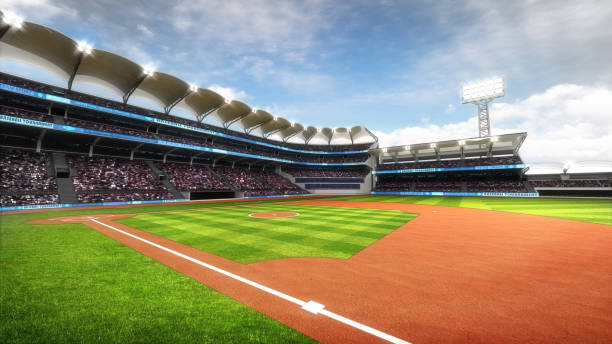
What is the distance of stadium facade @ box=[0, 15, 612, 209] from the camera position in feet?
83.6

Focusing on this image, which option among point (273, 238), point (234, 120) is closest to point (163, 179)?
point (234, 120)

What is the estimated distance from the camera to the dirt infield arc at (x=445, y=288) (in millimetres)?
3455

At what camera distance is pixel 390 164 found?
5928 centimetres

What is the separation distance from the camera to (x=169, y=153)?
4003 cm

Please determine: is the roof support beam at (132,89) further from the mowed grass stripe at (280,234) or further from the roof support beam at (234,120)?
the mowed grass stripe at (280,234)

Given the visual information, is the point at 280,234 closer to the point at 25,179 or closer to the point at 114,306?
the point at 114,306

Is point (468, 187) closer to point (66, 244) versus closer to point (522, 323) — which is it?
point (522, 323)

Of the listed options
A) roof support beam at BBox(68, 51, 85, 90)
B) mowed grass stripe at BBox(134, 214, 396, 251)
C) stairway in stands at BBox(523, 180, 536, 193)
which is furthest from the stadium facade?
mowed grass stripe at BBox(134, 214, 396, 251)

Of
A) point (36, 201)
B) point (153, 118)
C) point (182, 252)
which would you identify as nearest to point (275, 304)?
point (182, 252)

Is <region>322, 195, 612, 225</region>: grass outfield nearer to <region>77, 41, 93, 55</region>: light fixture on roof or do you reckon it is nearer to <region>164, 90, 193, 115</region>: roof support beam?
<region>164, 90, 193, 115</region>: roof support beam

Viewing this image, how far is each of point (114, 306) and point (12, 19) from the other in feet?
109

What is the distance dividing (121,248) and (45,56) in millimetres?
33717

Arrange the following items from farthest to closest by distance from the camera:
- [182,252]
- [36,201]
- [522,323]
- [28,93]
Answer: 1. [28,93]
2. [36,201]
3. [182,252]
4. [522,323]

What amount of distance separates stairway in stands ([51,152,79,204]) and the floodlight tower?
69.7 m
